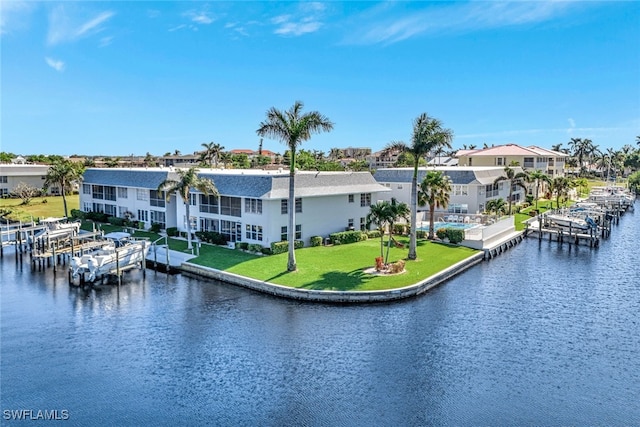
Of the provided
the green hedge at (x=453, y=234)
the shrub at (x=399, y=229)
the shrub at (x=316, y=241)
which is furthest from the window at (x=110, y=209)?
the green hedge at (x=453, y=234)

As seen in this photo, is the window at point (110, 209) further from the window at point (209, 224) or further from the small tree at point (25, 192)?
the small tree at point (25, 192)

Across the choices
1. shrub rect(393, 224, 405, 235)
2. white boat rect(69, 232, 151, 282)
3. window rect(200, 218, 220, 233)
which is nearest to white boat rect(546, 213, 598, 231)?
shrub rect(393, 224, 405, 235)

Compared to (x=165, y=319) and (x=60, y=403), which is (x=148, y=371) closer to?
(x=60, y=403)

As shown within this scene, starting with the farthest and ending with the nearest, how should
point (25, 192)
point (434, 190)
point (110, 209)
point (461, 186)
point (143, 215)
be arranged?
point (25, 192), point (461, 186), point (110, 209), point (143, 215), point (434, 190)

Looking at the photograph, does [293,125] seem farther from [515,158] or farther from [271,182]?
[515,158]

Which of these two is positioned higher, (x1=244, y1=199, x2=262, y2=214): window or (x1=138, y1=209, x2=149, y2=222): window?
(x1=244, y1=199, x2=262, y2=214): window

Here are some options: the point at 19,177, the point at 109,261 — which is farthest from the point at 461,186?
the point at 19,177

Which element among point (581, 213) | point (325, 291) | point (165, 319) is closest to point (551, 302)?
point (325, 291)

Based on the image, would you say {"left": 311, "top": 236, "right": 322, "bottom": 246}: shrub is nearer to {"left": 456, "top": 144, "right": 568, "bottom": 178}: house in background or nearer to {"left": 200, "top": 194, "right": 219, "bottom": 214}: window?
{"left": 200, "top": 194, "right": 219, "bottom": 214}: window
